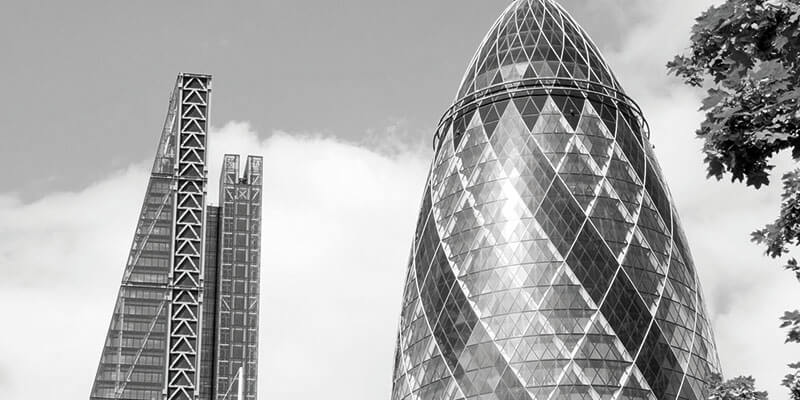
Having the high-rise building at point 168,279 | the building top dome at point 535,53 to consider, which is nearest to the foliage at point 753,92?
the high-rise building at point 168,279

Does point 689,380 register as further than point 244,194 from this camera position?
No

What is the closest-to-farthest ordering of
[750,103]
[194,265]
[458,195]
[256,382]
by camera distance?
[750,103] < [194,265] < [458,195] < [256,382]

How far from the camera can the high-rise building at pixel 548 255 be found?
67188 mm

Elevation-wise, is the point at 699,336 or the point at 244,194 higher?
the point at 244,194

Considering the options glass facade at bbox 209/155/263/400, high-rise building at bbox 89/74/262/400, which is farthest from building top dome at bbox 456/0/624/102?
glass facade at bbox 209/155/263/400

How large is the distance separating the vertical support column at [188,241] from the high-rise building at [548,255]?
45.1 feet

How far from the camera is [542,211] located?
70.2 meters

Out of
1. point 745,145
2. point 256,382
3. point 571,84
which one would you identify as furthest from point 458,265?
point 256,382

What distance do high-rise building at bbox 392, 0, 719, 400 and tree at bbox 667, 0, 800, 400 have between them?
52.5m

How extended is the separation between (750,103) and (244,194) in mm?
133714

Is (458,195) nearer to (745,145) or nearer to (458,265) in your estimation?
(458,265)

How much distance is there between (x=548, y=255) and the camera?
69188mm

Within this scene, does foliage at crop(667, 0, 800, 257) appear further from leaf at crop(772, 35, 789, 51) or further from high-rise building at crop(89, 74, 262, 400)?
high-rise building at crop(89, 74, 262, 400)

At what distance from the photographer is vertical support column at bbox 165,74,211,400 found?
64.8 m
